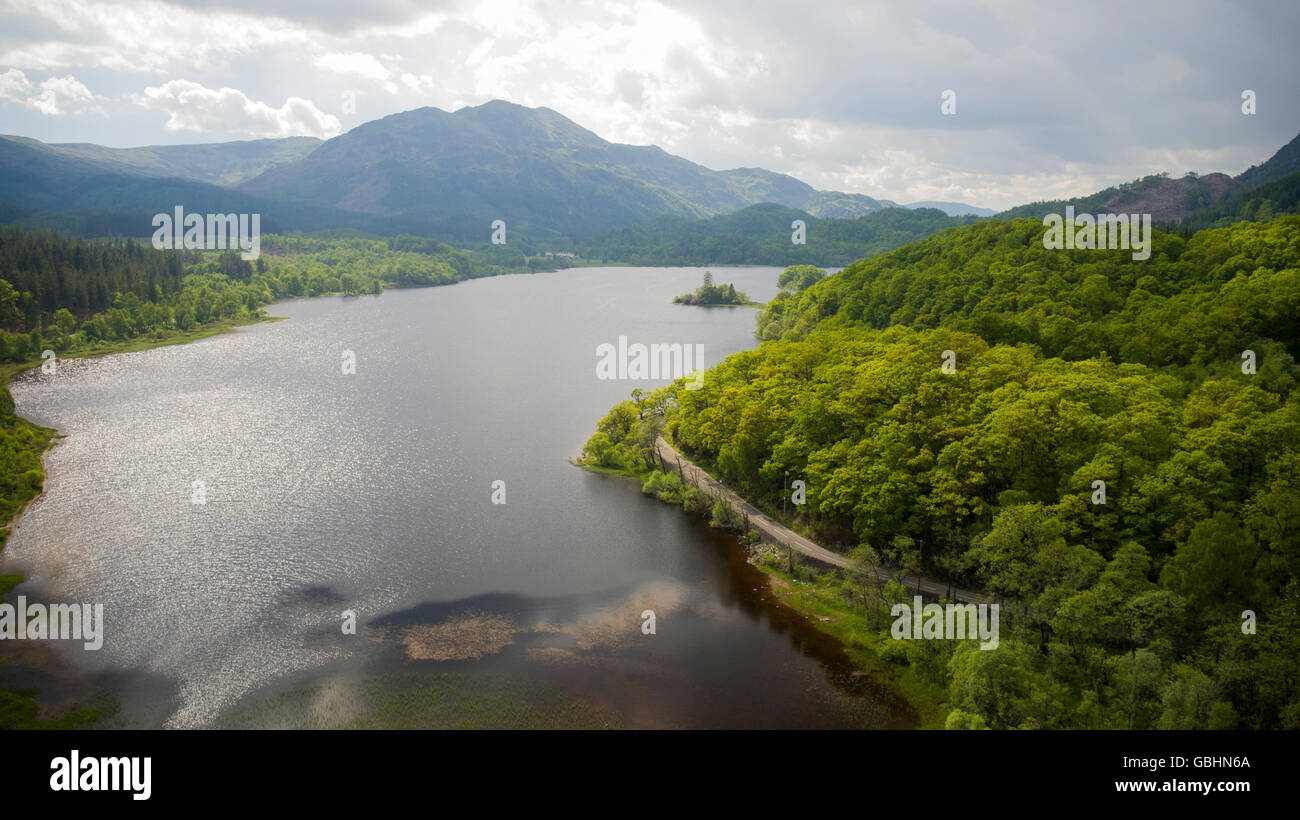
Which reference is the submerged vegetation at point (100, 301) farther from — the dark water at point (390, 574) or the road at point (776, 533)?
the road at point (776, 533)

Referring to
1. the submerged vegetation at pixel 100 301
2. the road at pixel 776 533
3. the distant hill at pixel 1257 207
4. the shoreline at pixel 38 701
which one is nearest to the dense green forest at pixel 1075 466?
the road at pixel 776 533

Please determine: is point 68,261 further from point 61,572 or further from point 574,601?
point 574,601

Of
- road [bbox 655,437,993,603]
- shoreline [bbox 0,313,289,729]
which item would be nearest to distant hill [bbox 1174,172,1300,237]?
road [bbox 655,437,993,603]

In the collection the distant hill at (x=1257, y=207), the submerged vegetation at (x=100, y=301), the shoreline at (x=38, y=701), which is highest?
the distant hill at (x=1257, y=207)

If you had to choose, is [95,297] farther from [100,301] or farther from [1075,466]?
[1075,466]

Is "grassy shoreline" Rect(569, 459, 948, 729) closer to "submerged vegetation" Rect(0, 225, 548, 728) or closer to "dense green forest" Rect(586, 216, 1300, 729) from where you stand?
"dense green forest" Rect(586, 216, 1300, 729)

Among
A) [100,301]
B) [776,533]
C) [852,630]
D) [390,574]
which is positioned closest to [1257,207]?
[776,533]

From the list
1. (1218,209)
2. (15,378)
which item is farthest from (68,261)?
(1218,209)
